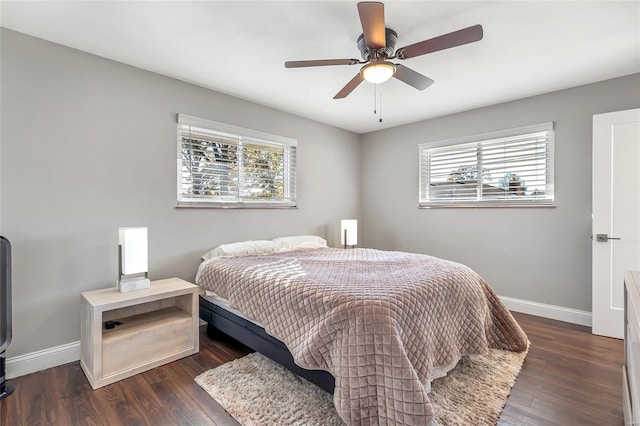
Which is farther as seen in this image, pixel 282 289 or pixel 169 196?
pixel 169 196

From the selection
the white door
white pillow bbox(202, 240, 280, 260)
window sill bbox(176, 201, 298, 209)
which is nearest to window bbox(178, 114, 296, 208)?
window sill bbox(176, 201, 298, 209)

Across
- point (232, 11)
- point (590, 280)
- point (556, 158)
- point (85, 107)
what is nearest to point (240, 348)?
point (85, 107)

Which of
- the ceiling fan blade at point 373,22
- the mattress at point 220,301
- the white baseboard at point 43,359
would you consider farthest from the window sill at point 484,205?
the mattress at point 220,301

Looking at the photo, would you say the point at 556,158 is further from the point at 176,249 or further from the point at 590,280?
the point at 176,249

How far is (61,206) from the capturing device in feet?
7.72

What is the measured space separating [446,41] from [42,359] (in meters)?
3.61

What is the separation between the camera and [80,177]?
8.00ft

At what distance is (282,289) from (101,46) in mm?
2425

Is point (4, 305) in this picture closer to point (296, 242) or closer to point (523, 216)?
point (296, 242)

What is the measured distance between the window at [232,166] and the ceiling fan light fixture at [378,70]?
1843 millimetres

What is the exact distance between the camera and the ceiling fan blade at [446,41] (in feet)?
5.46

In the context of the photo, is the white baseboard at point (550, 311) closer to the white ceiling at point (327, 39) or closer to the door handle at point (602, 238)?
the door handle at point (602, 238)

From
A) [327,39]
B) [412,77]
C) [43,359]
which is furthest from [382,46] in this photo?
[43,359]

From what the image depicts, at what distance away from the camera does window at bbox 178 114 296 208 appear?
3.07m
